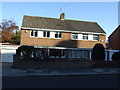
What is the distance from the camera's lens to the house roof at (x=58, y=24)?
27444 millimetres

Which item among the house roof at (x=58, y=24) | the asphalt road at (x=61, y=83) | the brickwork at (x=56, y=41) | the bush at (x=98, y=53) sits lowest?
the asphalt road at (x=61, y=83)

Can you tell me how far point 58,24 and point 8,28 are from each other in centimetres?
2852

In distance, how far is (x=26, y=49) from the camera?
18.8 meters

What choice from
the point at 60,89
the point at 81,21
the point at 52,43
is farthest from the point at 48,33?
the point at 60,89

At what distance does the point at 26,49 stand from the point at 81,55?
1174cm

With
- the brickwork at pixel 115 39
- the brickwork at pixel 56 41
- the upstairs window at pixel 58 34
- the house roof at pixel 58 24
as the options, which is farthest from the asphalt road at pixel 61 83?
the brickwork at pixel 115 39

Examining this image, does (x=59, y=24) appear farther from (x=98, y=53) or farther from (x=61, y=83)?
(x=61, y=83)

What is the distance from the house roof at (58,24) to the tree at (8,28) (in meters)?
→ 21.7

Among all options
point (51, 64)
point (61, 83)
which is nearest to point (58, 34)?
point (51, 64)

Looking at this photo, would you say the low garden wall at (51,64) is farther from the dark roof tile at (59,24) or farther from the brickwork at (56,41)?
the dark roof tile at (59,24)

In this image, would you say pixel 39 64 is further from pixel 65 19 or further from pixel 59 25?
pixel 65 19

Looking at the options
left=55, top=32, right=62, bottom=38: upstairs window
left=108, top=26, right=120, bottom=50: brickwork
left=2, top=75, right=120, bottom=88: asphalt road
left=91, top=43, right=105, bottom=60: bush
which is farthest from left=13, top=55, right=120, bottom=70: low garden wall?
left=108, top=26, right=120, bottom=50: brickwork

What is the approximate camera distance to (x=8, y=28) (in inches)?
2111

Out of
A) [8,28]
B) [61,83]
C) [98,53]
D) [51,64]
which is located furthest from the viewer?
[8,28]
